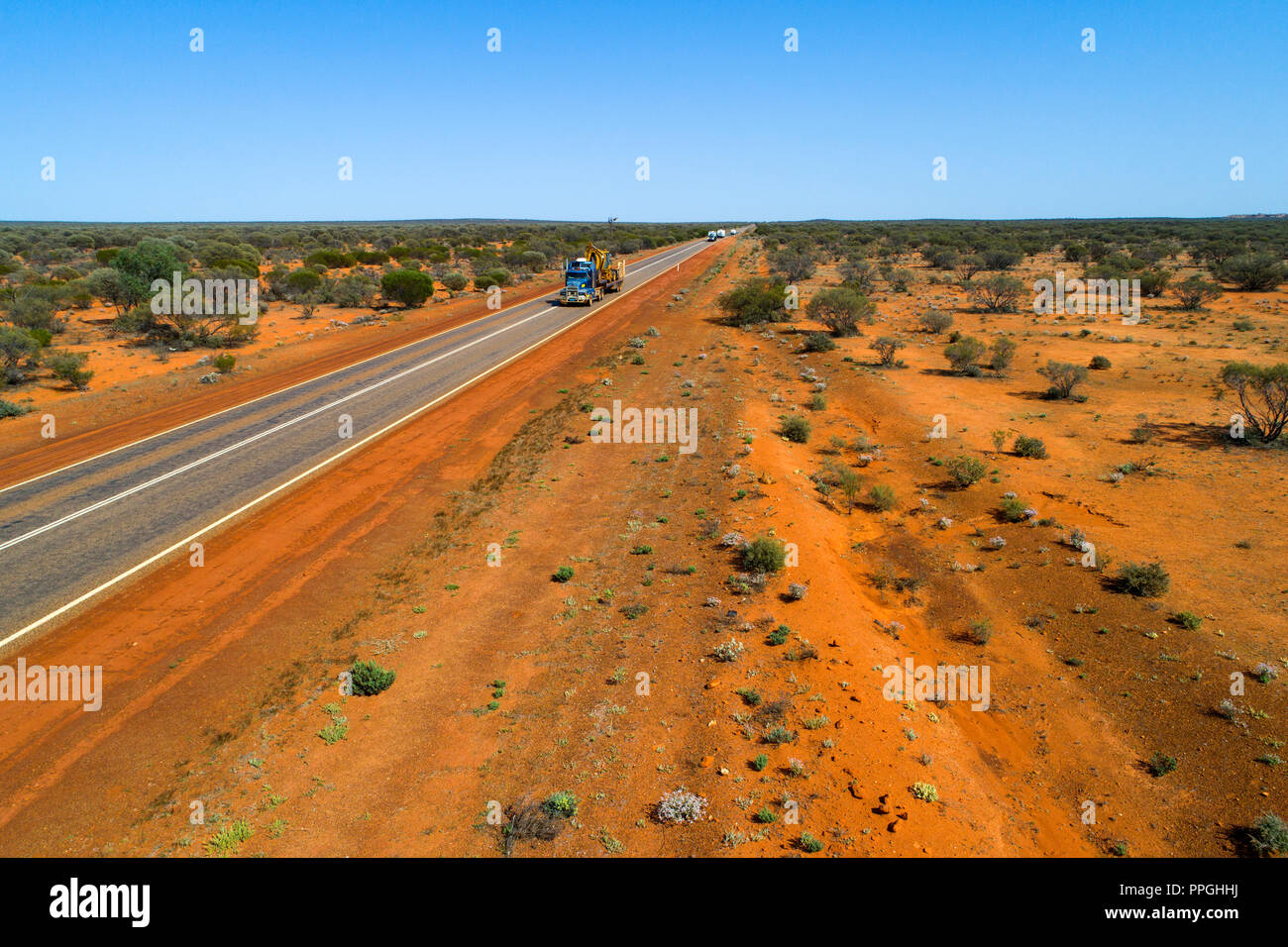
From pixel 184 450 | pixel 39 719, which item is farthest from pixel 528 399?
pixel 39 719

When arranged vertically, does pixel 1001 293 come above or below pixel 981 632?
above

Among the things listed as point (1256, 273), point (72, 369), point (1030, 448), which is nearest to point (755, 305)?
point (1030, 448)

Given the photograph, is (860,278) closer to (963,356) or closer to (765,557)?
(963,356)

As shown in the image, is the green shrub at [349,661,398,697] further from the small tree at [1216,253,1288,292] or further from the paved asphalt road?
the small tree at [1216,253,1288,292]

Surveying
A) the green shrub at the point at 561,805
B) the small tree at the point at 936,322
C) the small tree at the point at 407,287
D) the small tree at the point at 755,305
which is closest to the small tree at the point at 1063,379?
the small tree at the point at 936,322

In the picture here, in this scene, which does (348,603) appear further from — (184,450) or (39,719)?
(184,450)
